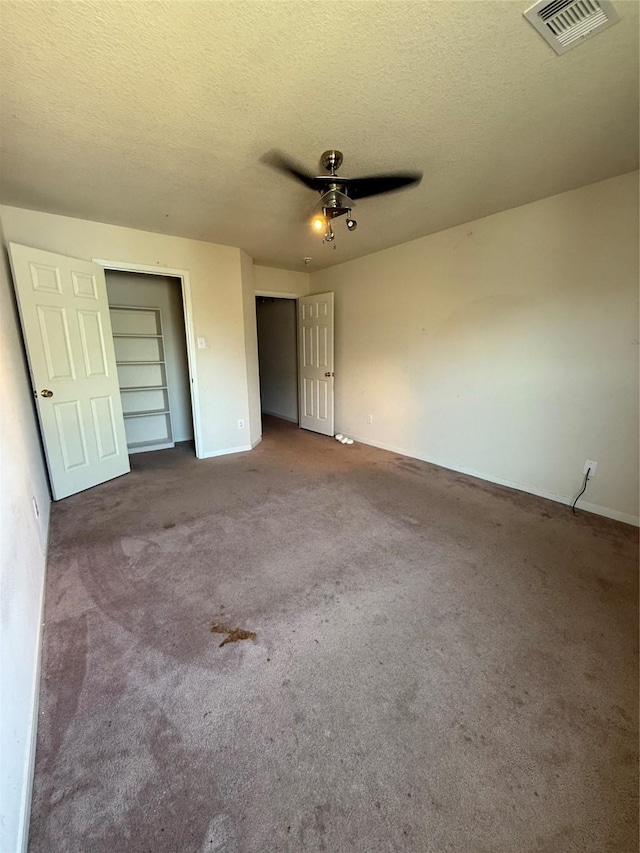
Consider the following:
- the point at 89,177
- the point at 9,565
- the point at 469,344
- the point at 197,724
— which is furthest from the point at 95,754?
the point at 469,344

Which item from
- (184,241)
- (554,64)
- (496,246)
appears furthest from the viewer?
(184,241)

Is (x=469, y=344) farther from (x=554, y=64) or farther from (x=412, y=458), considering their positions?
(x=554, y=64)

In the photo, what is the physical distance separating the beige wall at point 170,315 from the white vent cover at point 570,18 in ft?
Answer: 13.4

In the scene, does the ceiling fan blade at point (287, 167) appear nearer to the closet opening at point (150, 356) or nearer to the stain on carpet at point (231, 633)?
the stain on carpet at point (231, 633)

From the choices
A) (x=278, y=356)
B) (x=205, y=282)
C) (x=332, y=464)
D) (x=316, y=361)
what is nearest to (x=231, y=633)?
(x=332, y=464)

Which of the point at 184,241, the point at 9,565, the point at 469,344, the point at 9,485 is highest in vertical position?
the point at 184,241

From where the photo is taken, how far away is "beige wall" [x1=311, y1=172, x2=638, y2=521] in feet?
8.12

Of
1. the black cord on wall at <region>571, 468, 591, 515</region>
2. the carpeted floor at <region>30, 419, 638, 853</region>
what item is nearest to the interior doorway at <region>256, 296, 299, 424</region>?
the carpeted floor at <region>30, 419, 638, 853</region>

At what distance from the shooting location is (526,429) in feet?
9.89

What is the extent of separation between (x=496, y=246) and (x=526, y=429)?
164 cm

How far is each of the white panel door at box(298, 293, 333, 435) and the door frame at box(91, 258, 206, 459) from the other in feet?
5.93

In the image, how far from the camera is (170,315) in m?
4.41

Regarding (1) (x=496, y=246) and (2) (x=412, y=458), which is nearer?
(1) (x=496, y=246)

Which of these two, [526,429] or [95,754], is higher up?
[526,429]
